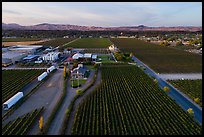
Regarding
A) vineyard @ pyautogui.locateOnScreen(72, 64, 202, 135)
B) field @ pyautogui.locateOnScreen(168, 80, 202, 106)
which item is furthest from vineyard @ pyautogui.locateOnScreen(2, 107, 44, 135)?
field @ pyautogui.locateOnScreen(168, 80, 202, 106)

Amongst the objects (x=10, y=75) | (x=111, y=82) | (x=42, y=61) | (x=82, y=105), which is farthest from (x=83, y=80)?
(x=42, y=61)

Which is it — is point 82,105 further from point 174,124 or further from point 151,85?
point 151,85

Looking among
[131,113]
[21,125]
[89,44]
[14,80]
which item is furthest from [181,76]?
[89,44]

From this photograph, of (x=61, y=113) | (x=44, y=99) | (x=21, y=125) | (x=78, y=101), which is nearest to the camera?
(x=21, y=125)

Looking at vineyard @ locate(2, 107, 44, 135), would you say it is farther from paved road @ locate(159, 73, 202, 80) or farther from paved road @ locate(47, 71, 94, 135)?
paved road @ locate(159, 73, 202, 80)

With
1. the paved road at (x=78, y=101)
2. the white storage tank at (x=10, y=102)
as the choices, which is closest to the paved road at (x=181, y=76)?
the paved road at (x=78, y=101)

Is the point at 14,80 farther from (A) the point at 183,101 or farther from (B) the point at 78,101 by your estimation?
(A) the point at 183,101
